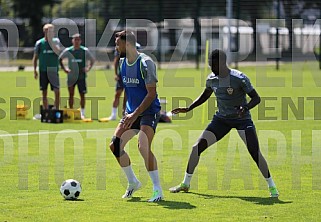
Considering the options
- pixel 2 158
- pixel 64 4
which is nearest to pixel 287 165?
pixel 2 158

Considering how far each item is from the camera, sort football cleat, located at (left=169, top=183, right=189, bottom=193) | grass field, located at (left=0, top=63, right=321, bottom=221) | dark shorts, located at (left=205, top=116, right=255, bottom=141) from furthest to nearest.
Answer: football cleat, located at (left=169, top=183, right=189, bottom=193) → dark shorts, located at (left=205, top=116, right=255, bottom=141) → grass field, located at (left=0, top=63, right=321, bottom=221)

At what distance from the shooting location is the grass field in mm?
10027

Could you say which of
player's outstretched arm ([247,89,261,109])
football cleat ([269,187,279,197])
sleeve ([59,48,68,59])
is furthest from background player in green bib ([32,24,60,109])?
football cleat ([269,187,279,197])

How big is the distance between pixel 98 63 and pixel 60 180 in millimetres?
32875

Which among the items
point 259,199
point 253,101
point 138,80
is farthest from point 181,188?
point 138,80

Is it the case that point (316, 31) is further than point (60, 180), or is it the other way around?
point (316, 31)

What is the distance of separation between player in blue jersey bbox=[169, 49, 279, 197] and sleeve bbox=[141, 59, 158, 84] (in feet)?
3.11

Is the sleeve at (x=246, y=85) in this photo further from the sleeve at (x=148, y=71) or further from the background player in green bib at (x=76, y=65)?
the background player in green bib at (x=76, y=65)

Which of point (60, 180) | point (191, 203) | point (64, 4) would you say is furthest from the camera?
point (64, 4)

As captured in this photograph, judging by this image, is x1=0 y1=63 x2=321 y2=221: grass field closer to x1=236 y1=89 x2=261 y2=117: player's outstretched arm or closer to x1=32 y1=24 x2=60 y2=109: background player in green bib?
x1=32 y1=24 x2=60 y2=109: background player in green bib

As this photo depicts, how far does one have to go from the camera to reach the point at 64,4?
165ft

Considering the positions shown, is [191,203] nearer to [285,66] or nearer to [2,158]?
[2,158]

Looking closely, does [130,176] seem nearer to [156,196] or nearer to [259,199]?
[156,196]

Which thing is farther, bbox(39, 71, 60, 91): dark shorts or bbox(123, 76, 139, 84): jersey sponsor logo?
bbox(39, 71, 60, 91): dark shorts
